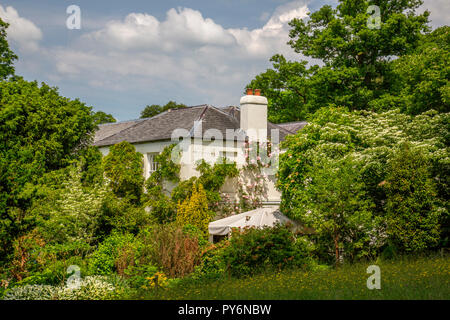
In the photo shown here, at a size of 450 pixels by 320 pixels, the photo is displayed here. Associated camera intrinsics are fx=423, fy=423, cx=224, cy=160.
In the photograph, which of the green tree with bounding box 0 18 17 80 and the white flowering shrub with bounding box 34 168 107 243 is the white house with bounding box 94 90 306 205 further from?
the green tree with bounding box 0 18 17 80

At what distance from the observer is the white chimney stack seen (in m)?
22.0

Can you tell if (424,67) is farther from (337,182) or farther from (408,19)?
(408,19)

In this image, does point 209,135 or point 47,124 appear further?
point 209,135

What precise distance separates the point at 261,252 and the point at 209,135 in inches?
369

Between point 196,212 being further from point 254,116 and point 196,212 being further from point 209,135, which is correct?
point 254,116

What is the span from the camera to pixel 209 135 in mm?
21062

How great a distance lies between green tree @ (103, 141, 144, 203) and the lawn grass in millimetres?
10089

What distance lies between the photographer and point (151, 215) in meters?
19.3

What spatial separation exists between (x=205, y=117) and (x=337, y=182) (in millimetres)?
9467

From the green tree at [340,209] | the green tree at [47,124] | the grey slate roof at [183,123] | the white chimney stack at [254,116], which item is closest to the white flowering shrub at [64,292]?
the green tree at [47,124]

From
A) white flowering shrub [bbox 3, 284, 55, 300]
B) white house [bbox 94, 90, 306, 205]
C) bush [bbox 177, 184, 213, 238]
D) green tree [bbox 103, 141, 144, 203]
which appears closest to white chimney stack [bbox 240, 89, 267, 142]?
white house [bbox 94, 90, 306, 205]

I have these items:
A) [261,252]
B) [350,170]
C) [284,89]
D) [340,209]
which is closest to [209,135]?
[350,170]

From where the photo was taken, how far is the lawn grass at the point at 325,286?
8885mm
